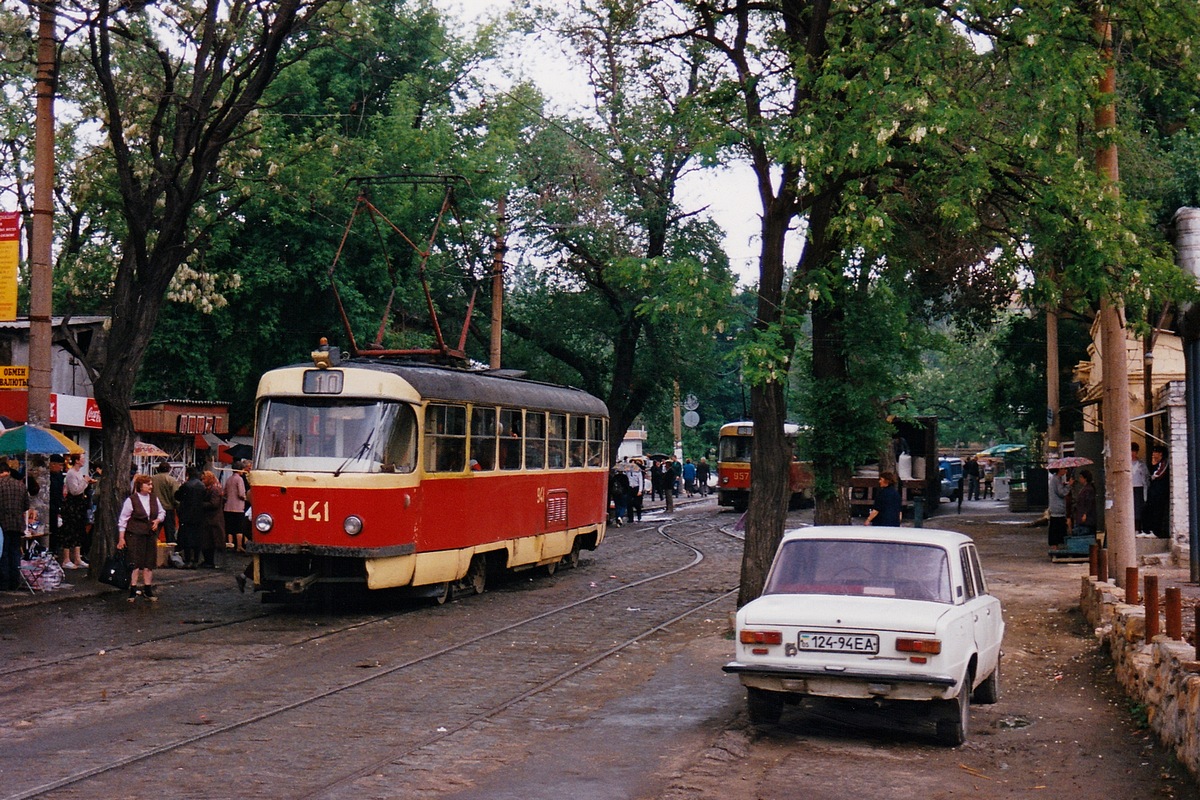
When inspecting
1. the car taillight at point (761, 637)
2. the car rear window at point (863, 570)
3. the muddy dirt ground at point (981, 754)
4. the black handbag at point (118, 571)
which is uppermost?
the car rear window at point (863, 570)

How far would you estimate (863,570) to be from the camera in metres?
10.2

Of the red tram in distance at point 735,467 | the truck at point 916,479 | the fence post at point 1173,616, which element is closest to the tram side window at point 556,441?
the fence post at point 1173,616

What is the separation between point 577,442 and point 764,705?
13392 millimetres

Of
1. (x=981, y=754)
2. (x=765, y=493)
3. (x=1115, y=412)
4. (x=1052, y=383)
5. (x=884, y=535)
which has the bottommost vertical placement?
(x=981, y=754)

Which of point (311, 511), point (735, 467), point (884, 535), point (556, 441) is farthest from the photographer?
point (735, 467)

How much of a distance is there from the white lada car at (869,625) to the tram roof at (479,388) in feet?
24.2

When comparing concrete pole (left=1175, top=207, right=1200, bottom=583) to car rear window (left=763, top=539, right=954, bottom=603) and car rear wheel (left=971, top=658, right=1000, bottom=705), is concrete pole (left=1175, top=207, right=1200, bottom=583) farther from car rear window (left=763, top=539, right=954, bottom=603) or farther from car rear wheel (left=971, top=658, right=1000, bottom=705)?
car rear window (left=763, top=539, right=954, bottom=603)

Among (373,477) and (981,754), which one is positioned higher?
(373,477)

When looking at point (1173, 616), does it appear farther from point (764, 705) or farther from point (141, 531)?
point (141, 531)

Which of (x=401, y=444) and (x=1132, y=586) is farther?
(x=401, y=444)

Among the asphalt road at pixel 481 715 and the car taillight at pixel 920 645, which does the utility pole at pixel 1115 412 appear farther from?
the car taillight at pixel 920 645

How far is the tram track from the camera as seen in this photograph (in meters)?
8.64

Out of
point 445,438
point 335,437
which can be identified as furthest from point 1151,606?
point 335,437

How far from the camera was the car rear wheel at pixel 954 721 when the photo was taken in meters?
9.49
